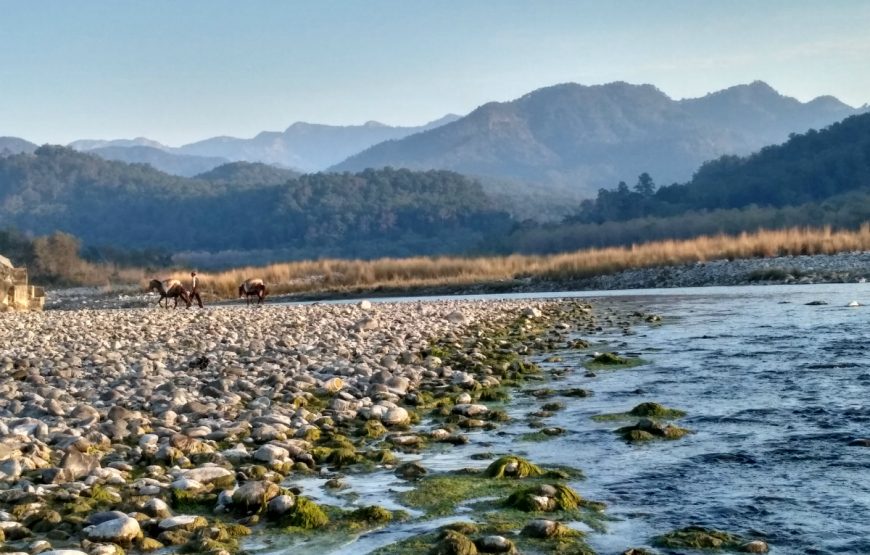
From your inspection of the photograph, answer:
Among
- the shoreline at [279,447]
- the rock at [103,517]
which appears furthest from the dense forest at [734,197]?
the rock at [103,517]

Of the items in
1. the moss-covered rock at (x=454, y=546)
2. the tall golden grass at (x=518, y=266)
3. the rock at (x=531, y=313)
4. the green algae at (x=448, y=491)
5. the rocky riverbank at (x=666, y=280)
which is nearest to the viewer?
the moss-covered rock at (x=454, y=546)

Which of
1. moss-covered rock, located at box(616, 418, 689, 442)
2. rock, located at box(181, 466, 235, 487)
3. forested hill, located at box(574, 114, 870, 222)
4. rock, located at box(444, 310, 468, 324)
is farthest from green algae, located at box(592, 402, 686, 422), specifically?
forested hill, located at box(574, 114, 870, 222)

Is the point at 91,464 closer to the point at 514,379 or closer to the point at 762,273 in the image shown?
the point at 514,379

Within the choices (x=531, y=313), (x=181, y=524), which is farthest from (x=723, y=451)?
(x=531, y=313)

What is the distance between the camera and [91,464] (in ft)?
24.0

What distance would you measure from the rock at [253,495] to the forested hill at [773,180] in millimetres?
102362

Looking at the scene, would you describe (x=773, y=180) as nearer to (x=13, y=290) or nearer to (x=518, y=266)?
(x=518, y=266)

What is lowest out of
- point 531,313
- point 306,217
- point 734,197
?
point 531,313

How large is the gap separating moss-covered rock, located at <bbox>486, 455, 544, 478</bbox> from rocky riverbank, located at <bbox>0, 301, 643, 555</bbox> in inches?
7.6

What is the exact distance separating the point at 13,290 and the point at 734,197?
99.9 meters

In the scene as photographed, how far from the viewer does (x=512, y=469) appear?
7.54 metres

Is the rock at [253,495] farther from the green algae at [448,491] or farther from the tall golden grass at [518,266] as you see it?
the tall golden grass at [518,266]

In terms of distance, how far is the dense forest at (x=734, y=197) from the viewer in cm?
9856

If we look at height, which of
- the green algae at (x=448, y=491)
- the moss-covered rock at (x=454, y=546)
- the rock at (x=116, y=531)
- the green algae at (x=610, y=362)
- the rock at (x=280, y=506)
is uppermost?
the rock at (x=116, y=531)
